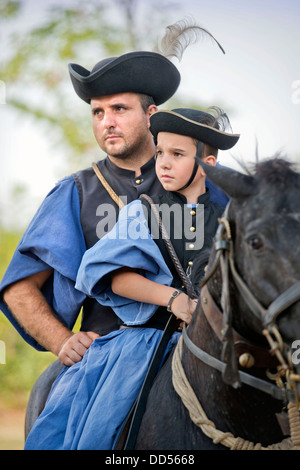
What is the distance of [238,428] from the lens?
242 centimetres

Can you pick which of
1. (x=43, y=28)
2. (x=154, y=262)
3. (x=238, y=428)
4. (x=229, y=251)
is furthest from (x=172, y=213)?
(x=43, y=28)

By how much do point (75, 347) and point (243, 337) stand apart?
4.55ft

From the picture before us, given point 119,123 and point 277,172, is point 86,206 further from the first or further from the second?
point 277,172

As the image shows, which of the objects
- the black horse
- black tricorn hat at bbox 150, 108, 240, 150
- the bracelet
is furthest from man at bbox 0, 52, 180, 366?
the black horse

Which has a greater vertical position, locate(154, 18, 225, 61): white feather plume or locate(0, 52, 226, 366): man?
locate(154, 18, 225, 61): white feather plume

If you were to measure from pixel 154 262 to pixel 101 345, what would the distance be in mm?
562

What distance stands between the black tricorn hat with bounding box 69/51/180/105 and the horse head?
1.79 meters

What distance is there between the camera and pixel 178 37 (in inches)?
161

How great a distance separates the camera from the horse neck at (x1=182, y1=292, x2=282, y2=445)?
239cm

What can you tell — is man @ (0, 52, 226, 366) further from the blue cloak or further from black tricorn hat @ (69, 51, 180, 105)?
the blue cloak

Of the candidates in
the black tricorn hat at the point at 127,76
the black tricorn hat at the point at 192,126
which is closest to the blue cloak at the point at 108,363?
the black tricorn hat at the point at 192,126

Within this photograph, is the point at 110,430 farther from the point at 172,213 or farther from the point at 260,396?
the point at 172,213

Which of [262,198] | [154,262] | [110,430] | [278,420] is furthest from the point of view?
[154,262]
